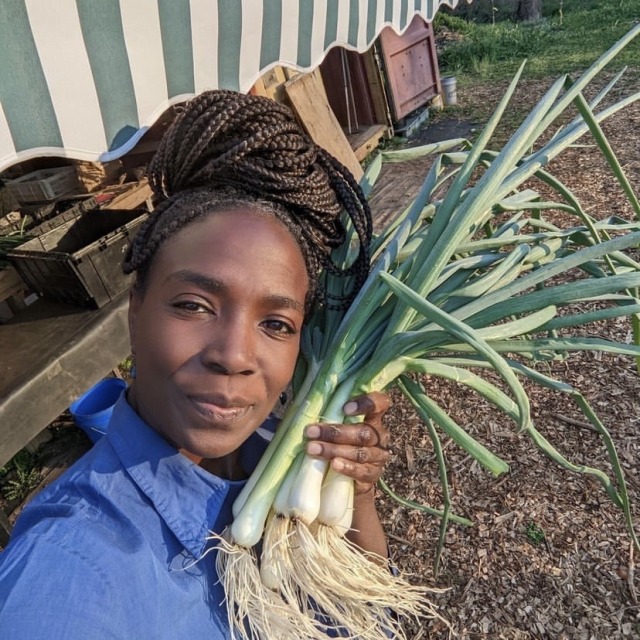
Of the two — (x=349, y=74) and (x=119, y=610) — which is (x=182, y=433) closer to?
(x=119, y=610)

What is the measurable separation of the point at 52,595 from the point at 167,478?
0.84 ft

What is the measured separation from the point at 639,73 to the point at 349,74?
12.5ft

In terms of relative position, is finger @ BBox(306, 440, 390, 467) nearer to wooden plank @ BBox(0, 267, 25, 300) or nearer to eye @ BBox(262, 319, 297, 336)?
eye @ BBox(262, 319, 297, 336)

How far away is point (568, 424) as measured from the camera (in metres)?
2.54

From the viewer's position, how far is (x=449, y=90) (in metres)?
8.00

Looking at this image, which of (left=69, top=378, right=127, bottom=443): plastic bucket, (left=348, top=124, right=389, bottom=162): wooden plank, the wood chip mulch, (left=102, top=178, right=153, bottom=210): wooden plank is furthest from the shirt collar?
(left=348, top=124, right=389, bottom=162): wooden plank

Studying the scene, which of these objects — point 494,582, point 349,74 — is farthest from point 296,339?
point 349,74

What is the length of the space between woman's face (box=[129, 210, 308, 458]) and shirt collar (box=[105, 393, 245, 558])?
0.03 meters

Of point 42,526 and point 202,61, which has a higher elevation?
point 202,61

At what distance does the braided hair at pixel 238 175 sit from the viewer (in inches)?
39.1

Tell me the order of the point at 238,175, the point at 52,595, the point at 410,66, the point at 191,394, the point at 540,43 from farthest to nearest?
the point at 540,43
the point at 410,66
the point at 238,175
the point at 191,394
the point at 52,595

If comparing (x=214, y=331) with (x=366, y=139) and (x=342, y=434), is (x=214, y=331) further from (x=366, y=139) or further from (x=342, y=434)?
(x=366, y=139)

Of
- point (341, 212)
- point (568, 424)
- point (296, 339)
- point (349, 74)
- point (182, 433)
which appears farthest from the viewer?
point (349, 74)

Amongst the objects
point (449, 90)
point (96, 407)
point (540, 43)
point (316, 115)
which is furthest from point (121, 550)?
point (540, 43)
